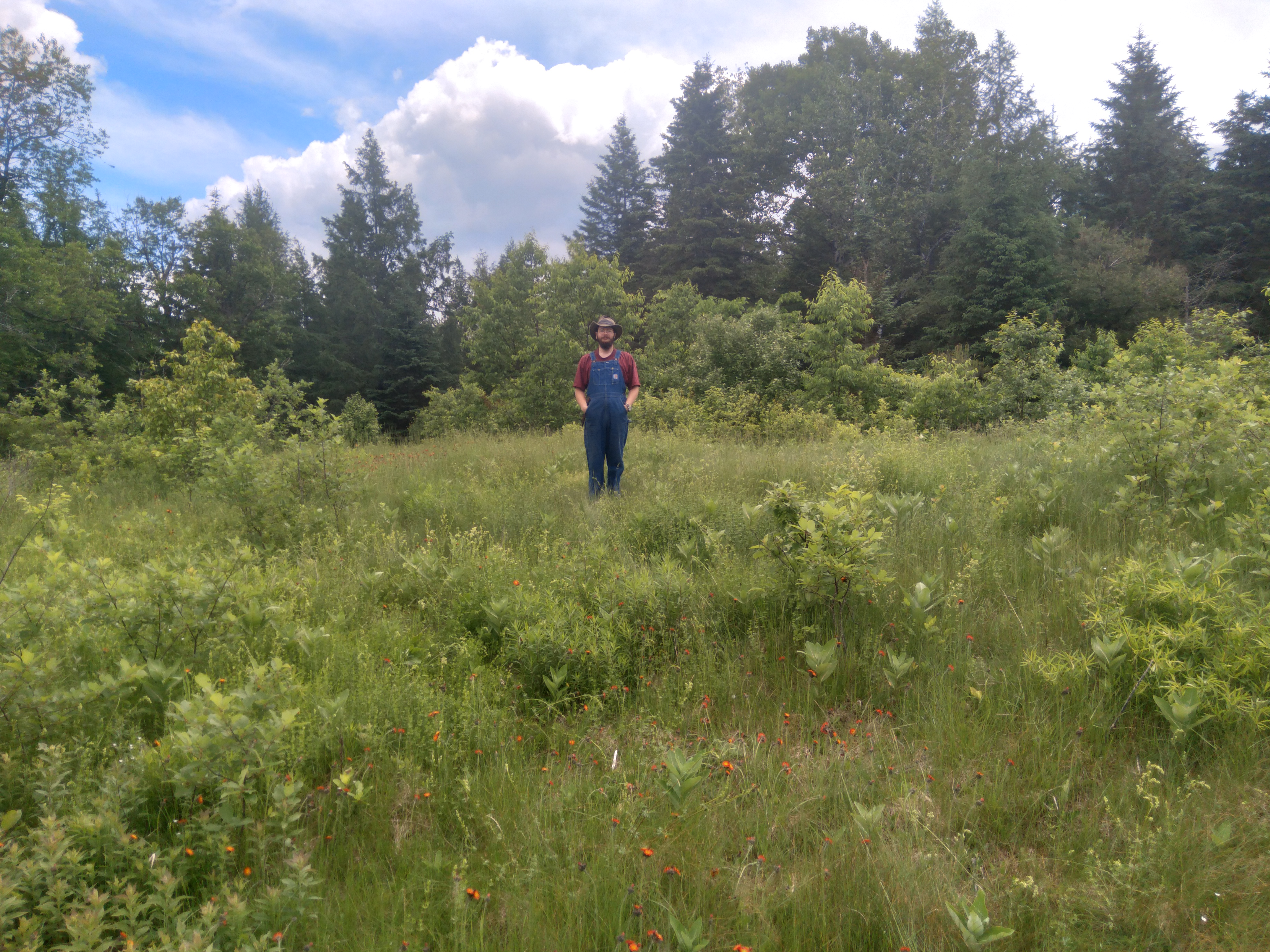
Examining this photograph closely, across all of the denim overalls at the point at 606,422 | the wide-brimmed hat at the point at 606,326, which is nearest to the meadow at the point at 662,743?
the denim overalls at the point at 606,422

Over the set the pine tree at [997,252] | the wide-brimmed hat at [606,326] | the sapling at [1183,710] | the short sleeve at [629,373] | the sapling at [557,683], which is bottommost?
the sapling at [557,683]

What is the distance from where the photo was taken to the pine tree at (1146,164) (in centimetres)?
2939

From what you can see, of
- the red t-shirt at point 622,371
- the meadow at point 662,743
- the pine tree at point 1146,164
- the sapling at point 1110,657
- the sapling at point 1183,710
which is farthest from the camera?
the pine tree at point 1146,164

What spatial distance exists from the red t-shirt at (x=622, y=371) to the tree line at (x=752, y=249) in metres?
11.8

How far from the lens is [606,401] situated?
668 cm

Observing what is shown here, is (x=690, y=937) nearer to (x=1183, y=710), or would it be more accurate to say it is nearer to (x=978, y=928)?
(x=978, y=928)

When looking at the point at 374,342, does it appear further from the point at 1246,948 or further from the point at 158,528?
the point at 1246,948

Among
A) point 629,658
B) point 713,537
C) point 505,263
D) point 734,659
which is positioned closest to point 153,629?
point 629,658

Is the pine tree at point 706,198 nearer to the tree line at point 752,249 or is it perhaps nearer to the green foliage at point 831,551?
the tree line at point 752,249

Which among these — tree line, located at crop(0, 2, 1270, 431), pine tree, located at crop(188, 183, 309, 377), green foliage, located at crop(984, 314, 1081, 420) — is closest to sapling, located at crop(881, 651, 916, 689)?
green foliage, located at crop(984, 314, 1081, 420)

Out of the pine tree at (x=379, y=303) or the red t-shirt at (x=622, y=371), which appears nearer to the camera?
the red t-shirt at (x=622, y=371)

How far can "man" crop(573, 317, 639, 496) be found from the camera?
6.70 metres

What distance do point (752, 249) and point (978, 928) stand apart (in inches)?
1338

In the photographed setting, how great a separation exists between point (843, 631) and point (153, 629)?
337 cm
